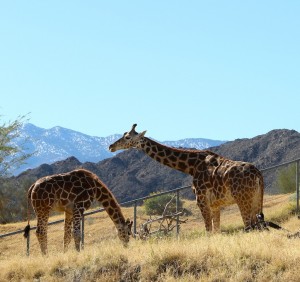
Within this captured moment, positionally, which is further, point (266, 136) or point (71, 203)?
point (266, 136)

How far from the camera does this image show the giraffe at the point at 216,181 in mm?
19406

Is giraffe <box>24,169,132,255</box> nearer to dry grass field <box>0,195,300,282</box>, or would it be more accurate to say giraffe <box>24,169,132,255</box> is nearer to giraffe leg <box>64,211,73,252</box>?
giraffe leg <box>64,211,73,252</box>

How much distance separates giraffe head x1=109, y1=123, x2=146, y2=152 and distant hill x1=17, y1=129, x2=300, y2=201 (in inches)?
2442

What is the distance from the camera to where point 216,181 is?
1988 cm

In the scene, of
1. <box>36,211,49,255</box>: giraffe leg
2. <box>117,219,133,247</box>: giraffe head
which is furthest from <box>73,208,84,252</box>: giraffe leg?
<box>117,219,133,247</box>: giraffe head

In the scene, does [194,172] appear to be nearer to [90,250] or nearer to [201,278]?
[90,250]

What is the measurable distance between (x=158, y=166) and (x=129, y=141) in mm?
78136

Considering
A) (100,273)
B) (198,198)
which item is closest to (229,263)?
(100,273)

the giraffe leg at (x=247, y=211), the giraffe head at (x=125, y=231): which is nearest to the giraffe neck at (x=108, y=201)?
the giraffe head at (x=125, y=231)

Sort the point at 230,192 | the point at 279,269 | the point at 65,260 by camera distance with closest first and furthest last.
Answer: the point at 279,269, the point at 65,260, the point at 230,192

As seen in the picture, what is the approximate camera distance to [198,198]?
20094 mm

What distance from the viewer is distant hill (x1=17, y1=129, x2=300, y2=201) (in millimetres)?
87062

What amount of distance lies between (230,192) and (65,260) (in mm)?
4980

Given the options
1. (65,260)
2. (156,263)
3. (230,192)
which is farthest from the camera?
(230,192)
